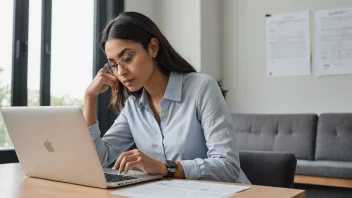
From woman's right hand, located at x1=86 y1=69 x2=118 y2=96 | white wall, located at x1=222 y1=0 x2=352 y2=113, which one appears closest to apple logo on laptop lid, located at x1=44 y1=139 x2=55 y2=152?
woman's right hand, located at x1=86 y1=69 x2=118 y2=96

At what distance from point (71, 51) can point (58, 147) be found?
1975mm

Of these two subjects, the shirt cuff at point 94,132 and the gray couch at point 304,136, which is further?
the gray couch at point 304,136

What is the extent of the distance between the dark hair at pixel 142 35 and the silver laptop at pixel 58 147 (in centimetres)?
42

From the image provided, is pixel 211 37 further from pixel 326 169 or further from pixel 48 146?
pixel 48 146

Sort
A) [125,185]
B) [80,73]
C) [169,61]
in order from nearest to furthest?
[125,185] < [169,61] < [80,73]

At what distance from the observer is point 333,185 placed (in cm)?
241

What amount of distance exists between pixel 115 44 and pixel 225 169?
542 millimetres

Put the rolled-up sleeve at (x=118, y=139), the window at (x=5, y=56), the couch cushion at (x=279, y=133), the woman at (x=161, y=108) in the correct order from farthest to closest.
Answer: the couch cushion at (x=279, y=133) → the window at (x=5, y=56) → the rolled-up sleeve at (x=118, y=139) → the woman at (x=161, y=108)

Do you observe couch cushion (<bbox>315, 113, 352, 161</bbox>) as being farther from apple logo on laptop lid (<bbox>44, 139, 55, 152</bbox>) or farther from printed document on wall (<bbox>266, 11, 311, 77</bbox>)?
apple logo on laptop lid (<bbox>44, 139, 55, 152</bbox>)

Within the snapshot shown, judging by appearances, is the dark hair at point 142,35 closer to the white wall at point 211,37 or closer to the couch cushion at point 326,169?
the couch cushion at point 326,169

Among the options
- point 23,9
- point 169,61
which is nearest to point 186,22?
point 23,9

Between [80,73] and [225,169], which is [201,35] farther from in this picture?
[225,169]

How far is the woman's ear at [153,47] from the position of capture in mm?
1345

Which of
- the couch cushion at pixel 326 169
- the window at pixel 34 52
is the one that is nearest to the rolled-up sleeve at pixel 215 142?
the couch cushion at pixel 326 169
